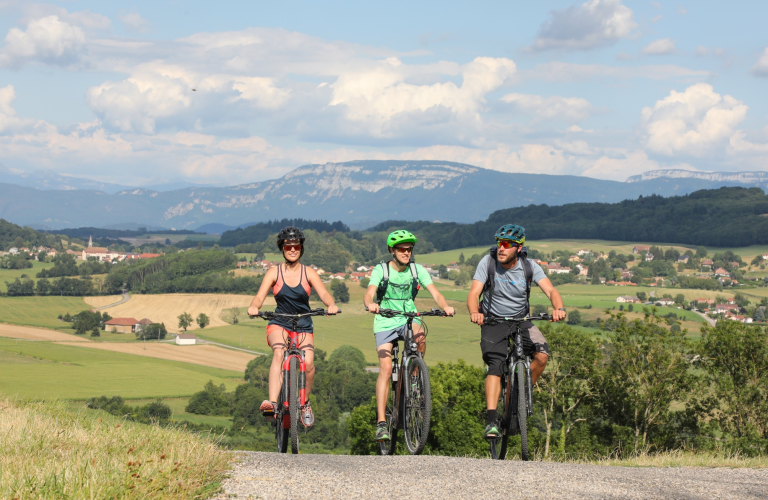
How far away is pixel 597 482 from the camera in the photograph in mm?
5801

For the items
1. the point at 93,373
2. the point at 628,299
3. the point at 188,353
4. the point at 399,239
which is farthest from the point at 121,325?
the point at 399,239

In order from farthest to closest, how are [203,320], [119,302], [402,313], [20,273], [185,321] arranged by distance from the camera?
1. [20,273]
2. [119,302]
3. [185,321]
4. [203,320]
5. [402,313]

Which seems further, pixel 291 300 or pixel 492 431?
pixel 291 300

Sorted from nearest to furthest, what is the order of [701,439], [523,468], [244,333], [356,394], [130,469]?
[130,469]
[523,468]
[701,439]
[356,394]
[244,333]

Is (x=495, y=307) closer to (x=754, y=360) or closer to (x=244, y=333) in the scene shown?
(x=754, y=360)

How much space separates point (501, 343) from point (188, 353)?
98620 mm

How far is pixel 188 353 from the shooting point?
101 m

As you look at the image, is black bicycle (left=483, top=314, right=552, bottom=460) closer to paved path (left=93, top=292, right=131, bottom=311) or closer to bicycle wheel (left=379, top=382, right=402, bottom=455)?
bicycle wheel (left=379, top=382, right=402, bottom=455)

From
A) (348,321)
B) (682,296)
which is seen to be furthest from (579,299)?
(348,321)

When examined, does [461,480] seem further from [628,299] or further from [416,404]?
[628,299]

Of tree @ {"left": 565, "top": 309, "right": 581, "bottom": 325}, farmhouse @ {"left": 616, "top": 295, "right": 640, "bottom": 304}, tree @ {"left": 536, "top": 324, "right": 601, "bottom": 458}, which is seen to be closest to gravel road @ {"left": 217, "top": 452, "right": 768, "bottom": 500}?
tree @ {"left": 536, "top": 324, "right": 601, "bottom": 458}

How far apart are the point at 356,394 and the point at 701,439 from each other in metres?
50.4

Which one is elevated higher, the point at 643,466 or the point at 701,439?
the point at 643,466

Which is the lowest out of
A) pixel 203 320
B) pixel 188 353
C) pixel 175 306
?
pixel 188 353
